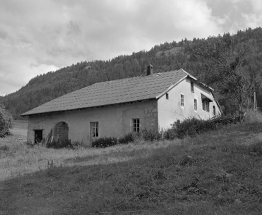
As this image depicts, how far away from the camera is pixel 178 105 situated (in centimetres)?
1967

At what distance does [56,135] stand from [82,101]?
3.38 metres

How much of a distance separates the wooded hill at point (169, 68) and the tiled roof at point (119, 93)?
2346 mm

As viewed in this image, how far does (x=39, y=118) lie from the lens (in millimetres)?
A: 22469

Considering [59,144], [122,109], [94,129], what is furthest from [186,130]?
[59,144]

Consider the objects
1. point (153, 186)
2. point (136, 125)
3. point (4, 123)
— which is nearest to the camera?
point (153, 186)

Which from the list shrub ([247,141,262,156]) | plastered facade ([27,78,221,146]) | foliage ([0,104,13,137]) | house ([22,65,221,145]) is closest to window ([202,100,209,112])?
house ([22,65,221,145])

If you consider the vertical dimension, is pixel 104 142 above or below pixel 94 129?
below

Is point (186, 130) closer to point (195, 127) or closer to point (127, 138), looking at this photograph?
point (195, 127)

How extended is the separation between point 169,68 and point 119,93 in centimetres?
6156

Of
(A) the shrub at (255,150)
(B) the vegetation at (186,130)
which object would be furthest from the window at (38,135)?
(A) the shrub at (255,150)

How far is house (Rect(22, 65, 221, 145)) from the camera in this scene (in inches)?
701

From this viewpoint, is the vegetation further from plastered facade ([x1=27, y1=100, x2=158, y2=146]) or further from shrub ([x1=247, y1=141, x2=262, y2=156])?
shrub ([x1=247, y1=141, x2=262, y2=156])

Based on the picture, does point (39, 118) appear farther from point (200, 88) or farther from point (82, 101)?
point (200, 88)

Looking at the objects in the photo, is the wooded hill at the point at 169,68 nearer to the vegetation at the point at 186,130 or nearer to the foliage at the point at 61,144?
the vegetation at the point at 186,130
